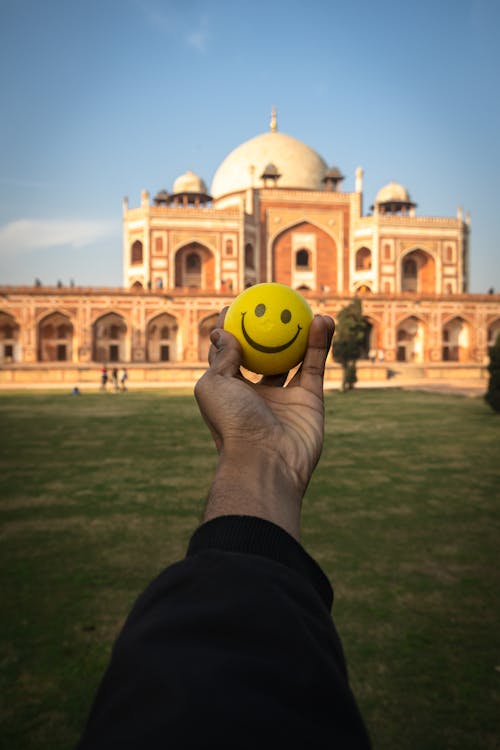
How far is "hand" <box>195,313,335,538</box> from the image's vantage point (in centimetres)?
142

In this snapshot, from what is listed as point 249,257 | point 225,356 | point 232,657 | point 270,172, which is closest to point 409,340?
point 249,257

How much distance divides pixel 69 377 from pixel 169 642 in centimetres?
2443

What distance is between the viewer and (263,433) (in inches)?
65.9

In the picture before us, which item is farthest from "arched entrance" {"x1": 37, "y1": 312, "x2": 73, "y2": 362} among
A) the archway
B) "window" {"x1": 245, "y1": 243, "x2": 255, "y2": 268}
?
"window" {"x1": 245, "y1": 243, "x2": 255, "y2": 268}

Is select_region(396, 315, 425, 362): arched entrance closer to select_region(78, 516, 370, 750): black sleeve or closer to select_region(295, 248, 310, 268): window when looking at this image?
select_region(295, 248, 310, 268): window

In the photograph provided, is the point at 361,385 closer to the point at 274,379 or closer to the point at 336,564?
the point at 336,564

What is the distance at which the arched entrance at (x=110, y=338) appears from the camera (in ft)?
102

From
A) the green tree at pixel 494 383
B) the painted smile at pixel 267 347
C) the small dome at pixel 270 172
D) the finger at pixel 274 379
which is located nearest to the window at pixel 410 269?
the small dome at pixel 270 172

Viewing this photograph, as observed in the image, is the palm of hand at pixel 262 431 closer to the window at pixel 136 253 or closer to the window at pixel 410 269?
the window at pixel 136 253

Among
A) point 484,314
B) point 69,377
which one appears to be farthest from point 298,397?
point 484,314

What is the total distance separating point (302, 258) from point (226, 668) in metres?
38.8

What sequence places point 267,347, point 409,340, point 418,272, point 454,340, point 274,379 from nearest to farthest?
point 267,347, point 274,379, point 409,340, point 454,340, point 418,272

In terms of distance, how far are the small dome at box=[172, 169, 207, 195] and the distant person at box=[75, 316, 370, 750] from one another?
40.5m

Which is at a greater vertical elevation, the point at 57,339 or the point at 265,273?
the point at 265,273
